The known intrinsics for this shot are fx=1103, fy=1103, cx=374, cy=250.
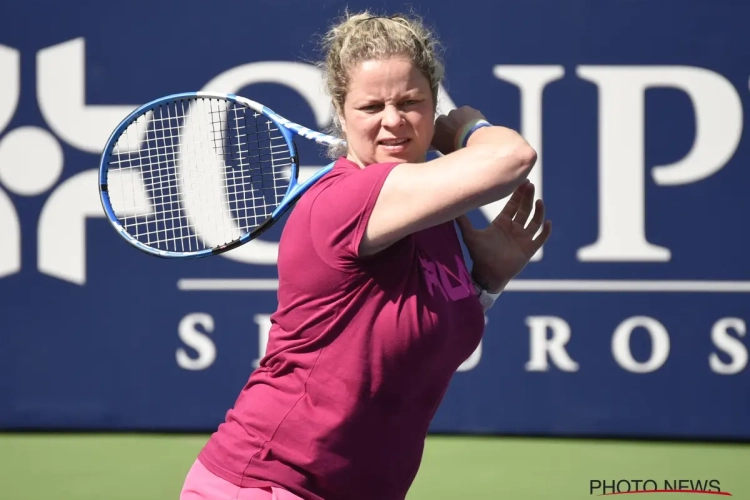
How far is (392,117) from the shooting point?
1.77m

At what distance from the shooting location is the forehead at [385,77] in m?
1.78

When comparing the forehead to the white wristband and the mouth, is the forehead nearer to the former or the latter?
the mouth

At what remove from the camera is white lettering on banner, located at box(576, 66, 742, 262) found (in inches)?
161

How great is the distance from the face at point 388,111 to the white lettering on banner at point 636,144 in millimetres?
2380

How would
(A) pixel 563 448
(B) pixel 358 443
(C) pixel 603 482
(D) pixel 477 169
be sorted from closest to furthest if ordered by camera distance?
(D) pixel 477 169 → (B) pixel 358 443 → (C) pixel 603 482 → (A) pixel 563 448

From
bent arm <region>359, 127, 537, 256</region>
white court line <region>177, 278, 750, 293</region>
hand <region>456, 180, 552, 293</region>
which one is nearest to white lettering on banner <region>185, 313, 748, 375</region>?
white court line <region>177, 278, 750, 293</region>

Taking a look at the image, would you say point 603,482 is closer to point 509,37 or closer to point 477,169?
point 509,37

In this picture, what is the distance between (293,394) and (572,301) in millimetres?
2499

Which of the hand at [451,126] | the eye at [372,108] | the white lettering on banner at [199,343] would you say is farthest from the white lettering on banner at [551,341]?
the eye at [372,108]

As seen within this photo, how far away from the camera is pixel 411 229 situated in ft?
5.31

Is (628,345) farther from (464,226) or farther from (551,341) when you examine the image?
(464,226)

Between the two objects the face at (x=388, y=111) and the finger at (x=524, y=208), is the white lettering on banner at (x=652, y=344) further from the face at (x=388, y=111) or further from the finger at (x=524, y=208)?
the face at (x=388, y=111)

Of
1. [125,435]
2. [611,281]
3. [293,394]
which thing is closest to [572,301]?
[611,281]

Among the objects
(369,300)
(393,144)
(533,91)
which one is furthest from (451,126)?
(533,91)
